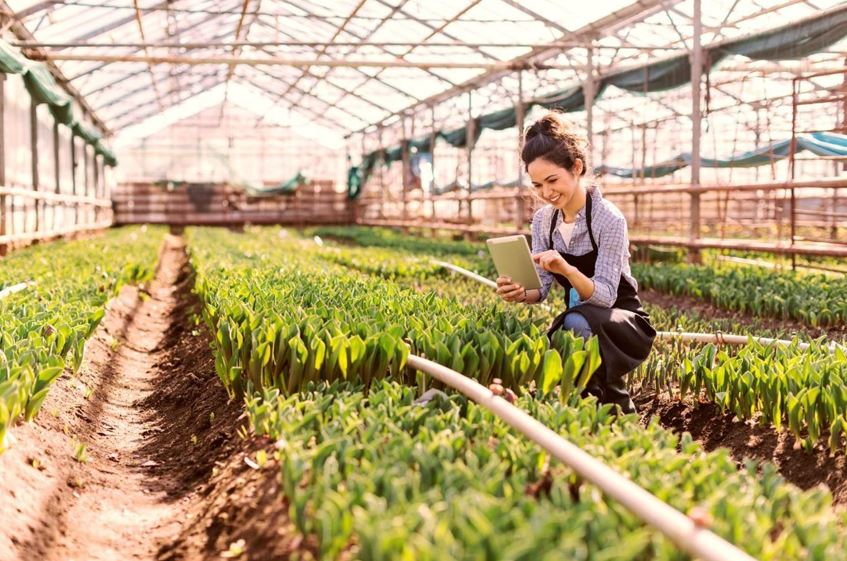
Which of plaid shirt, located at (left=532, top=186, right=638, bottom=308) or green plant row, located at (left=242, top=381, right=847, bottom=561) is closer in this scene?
green plant row, located at (left=242, top=381, right=847, bottom=561)

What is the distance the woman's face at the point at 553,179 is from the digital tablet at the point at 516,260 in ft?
0.67

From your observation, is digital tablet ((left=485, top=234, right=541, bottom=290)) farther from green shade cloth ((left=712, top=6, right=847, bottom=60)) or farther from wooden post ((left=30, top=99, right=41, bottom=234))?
wooden post ((left=30, top=99, right=41, bottom=234))

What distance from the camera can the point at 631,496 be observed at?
5.44 feet

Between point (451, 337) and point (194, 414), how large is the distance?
1.34m

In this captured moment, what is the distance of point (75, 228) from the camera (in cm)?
1655

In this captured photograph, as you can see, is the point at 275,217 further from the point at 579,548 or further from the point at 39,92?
the point at 579,548

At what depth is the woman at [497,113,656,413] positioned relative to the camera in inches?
127

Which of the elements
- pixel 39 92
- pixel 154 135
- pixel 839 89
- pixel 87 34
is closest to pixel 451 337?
pixel 839 89

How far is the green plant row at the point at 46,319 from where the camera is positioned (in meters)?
2.67

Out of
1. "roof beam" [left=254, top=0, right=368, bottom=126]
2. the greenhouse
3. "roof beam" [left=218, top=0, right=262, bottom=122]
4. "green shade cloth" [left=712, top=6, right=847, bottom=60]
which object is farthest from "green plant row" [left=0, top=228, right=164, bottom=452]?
"roof beam" [left=218, top=0, right=262, bottom=122]

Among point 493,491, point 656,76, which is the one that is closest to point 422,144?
point 656,76

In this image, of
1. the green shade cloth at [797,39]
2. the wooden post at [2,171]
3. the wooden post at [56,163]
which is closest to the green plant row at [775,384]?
the green shade cloth at [797,39]

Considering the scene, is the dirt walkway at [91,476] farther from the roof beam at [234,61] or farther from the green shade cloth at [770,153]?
the roof beam at [234,61]

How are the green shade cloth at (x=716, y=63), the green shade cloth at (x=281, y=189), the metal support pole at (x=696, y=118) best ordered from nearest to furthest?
the green shade cloth at (x=716, y=63) < the metal support pole at (x=696, y=118) < the green shade cloth at (x=281, y=189)
